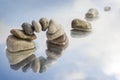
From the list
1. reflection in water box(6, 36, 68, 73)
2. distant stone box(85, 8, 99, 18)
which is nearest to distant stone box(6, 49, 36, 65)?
reflection in water box(6, 36, 68, 73)

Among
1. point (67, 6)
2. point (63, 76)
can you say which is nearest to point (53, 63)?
point (63, 76)

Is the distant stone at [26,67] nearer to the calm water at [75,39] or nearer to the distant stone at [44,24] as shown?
the calm water at [75,39]

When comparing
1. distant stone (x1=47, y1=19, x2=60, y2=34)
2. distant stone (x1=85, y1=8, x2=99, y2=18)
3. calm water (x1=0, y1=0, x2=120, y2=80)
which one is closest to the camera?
calm water (x1=0, y1=0, x2=120, y2=80)

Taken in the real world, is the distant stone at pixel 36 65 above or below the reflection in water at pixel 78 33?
below

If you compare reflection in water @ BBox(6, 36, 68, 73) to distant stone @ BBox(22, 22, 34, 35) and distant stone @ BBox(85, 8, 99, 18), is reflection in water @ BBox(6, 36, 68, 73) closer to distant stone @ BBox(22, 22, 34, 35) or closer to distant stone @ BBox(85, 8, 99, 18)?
distant stone @ BBox(22, 22, 34, 35)

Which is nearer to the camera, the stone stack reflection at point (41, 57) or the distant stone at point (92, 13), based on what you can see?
the stone stack reflection at point (41, 57)

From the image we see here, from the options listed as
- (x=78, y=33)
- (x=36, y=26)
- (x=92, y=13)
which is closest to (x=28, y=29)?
(x=36, y=26)

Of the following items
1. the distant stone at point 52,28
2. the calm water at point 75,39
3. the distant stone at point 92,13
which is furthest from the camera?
the distant stone at point 92,13

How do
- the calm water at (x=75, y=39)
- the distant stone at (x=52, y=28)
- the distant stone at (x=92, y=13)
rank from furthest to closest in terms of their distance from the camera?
the distant stone at (x=92, y=13)
the distant stone at (x=52, y=28)
the calm water at (x=75, y=39)

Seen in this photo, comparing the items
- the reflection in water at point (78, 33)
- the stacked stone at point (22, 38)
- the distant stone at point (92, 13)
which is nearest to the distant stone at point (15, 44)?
the stacked stone at point (22, 38)
